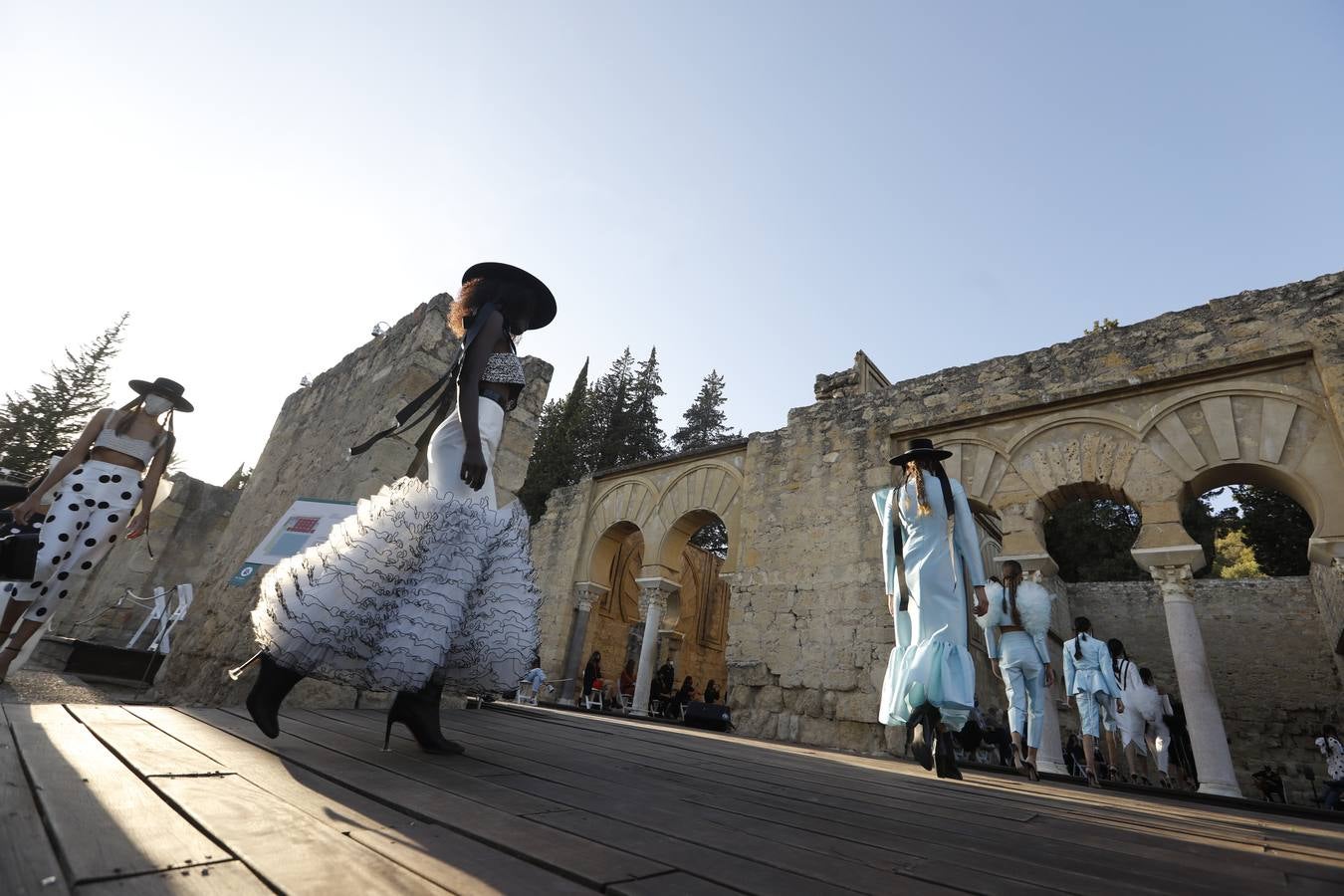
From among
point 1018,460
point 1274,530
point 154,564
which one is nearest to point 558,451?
point 154,564

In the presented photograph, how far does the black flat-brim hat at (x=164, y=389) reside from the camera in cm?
402

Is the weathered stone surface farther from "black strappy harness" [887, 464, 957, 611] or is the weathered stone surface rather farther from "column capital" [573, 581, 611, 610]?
"black strappy harness" [887, 464, 957, 611]

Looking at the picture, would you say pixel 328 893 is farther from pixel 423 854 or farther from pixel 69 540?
pixel 69 540

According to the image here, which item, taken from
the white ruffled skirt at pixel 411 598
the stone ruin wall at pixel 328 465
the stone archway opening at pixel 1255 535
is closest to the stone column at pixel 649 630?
the stone ruin wall at pixel 328 465

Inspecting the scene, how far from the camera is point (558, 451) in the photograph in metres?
24.7

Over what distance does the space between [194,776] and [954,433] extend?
27.1 feet

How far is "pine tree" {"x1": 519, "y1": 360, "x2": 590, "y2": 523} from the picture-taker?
937 inches

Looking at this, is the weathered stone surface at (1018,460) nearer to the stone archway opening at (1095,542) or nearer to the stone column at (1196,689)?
the stone column at (1196,689)

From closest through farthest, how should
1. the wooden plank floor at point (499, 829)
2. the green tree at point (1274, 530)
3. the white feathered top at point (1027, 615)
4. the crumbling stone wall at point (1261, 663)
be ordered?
the wooden plank floor at point (499, 829), the white feathered top at point (1027, 615), the crumbling stone wall at point (1261, 663), the green tree at point (1274, 530)

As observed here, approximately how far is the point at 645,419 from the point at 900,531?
83.3ft

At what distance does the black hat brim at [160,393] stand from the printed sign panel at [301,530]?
37.6 inches

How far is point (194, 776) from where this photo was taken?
1531 mm

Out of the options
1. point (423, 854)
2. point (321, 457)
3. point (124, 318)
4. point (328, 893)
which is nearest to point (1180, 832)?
point (423, 854)

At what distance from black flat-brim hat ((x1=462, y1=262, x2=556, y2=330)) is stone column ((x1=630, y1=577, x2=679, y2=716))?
27.0ft
